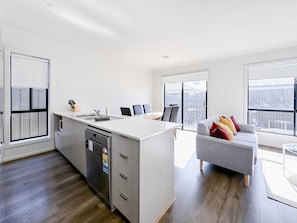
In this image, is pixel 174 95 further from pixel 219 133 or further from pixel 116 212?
pixel 116 212

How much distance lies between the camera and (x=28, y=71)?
9.84ft

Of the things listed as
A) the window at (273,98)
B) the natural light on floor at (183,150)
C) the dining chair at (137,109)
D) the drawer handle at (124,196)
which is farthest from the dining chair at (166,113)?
the drawer handle at (124,196)

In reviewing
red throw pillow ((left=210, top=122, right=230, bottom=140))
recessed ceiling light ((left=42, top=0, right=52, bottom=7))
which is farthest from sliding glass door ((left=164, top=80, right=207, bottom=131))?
recessed ceiling light ((left=42, top=0, right=52, bottom=7))

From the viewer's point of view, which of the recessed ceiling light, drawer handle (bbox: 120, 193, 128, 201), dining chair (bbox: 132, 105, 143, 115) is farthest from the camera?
dining chair (bbox: 132, 105, 143, 115)

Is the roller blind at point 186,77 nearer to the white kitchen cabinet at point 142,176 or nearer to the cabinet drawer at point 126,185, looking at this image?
the white kitchen cabinet at point 142,176

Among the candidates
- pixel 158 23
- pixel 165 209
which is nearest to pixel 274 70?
pixel 158 23

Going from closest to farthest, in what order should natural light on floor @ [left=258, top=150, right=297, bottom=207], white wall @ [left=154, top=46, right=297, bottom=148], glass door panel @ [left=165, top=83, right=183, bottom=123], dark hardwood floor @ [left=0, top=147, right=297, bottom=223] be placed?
dark hardwood floor @ [left=0, top=147, right=297, bottom=223]
natural light on floor @ [left=258, top=150, right=297, bottom=207]
white wall @ [left=154, top=46, right=297, bottom=148]
glass door panel @ [left=165, top=83, right=183, bottom=123]

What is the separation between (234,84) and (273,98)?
0.99m

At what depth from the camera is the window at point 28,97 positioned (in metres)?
2.88

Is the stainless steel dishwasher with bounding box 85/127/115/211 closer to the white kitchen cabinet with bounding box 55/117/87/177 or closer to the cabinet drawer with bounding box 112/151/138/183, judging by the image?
the cabinet drawer with bounding box 112/151/138/183

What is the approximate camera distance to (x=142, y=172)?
4.09 ft

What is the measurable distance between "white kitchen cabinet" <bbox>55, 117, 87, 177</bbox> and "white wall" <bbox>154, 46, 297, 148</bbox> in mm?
4033

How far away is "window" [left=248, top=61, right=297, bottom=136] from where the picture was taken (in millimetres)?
3432

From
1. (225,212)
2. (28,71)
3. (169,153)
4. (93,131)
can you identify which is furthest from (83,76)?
(225,212)
